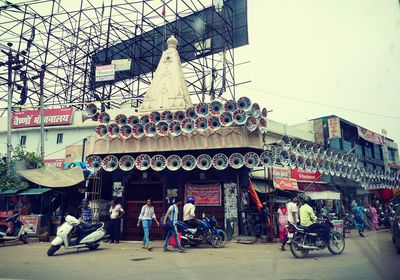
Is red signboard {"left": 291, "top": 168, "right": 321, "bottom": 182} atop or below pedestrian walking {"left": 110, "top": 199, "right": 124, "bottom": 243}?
atop

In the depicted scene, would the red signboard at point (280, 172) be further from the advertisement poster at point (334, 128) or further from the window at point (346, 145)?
the window at point (346, 145)

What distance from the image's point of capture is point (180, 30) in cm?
2620

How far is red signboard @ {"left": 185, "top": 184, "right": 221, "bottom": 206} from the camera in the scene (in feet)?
44.1

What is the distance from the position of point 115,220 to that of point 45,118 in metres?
15.1

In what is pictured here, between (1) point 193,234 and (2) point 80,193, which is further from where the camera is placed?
(2) point 80,193

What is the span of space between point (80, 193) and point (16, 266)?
30.6 feet

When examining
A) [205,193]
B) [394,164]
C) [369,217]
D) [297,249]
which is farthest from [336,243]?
[394,164]

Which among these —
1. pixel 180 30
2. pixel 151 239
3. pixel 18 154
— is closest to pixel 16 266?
pixel 151 239

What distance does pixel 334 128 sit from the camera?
81.7 ft

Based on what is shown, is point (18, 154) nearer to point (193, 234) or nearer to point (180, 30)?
point (193, 234)

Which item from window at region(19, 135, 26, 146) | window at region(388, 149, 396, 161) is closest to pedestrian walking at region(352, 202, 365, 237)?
window at region(19, 135, 26, 146)

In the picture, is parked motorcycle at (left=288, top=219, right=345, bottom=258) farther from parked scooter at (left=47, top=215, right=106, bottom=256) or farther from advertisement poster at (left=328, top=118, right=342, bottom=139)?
advertisement poster at (left=328, top=118, right=342, bottom=139)

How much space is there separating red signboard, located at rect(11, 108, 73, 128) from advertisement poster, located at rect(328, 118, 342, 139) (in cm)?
2035

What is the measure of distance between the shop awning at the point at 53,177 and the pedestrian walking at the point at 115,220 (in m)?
3.74
